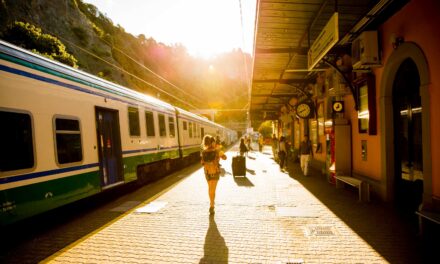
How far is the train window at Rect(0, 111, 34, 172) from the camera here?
4.43 m

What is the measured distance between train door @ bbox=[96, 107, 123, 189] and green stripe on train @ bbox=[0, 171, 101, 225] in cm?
73

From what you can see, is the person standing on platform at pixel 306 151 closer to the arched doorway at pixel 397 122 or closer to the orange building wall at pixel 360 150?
the orange building wall at pixel 360 150

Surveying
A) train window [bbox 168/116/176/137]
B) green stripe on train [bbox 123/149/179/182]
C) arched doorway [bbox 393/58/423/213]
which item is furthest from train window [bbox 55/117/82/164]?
arched doorway [bbox 393/58/423/213]

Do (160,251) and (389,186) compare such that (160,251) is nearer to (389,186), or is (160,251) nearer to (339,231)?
(339,231)

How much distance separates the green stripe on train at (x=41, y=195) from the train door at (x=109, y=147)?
73 centimetres

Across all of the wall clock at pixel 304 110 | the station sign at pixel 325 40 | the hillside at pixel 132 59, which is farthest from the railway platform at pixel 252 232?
the hillside at pixel 132 59

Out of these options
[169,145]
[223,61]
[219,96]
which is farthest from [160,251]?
[223,61]

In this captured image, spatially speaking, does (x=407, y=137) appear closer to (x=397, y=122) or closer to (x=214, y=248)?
(x=397, y=122)

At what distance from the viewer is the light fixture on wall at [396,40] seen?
5917 millimetres

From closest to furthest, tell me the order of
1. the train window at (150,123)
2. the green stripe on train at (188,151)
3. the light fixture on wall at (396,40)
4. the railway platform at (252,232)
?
the railway platform at (252,232) → the light fixture on wall at (396,40) → the train window at (150,123) → the green stripe on train at (188,151)

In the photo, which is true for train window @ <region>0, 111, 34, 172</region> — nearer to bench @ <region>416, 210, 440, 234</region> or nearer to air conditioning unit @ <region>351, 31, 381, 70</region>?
bench @ <region>416, 210, 440, 234</region>

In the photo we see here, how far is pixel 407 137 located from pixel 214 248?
17.2 feet

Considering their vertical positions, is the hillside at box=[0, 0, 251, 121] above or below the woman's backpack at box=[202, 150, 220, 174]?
above

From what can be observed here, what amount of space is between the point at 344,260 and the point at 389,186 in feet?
11.8
